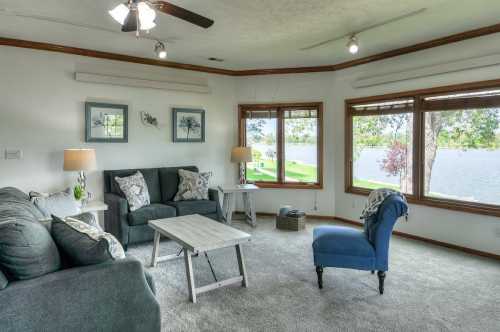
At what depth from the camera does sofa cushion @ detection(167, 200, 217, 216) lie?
4.55m

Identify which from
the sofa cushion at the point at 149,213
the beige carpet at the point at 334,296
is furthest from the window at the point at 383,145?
the sofa cushion at the point at 149,213

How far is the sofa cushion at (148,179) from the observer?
469 centimetres

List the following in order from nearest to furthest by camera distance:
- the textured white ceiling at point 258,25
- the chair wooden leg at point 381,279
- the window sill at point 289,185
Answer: the chair wooden leg at point 381,279 < the textured white ceiling at point 258,25 < the window sill at point 289,185

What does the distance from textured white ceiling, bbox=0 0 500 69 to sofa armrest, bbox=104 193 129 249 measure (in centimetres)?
196

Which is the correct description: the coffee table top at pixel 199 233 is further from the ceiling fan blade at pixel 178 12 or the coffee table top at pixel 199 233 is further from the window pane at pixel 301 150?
the window pane at pixel 301 150

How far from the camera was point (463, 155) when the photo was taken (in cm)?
420

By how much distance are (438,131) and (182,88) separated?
3.72 m

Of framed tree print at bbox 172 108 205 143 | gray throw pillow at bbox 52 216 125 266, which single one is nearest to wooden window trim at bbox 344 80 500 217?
framed tree print at bbox 172 108 205 143

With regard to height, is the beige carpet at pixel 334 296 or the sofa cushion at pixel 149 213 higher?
the sofa cushion at pixel 149 213

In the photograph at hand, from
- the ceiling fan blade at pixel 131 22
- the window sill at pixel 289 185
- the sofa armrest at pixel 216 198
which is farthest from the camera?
the window sill at pixel 289 185

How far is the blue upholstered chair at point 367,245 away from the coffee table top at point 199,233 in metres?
0.70

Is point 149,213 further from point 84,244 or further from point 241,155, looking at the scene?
point 84,244

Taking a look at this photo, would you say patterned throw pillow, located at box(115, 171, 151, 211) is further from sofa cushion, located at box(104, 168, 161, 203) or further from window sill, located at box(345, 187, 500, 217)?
window sill, located at box(345, 187, 500, 217)

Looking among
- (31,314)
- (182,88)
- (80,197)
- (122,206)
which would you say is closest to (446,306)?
(31,314)
